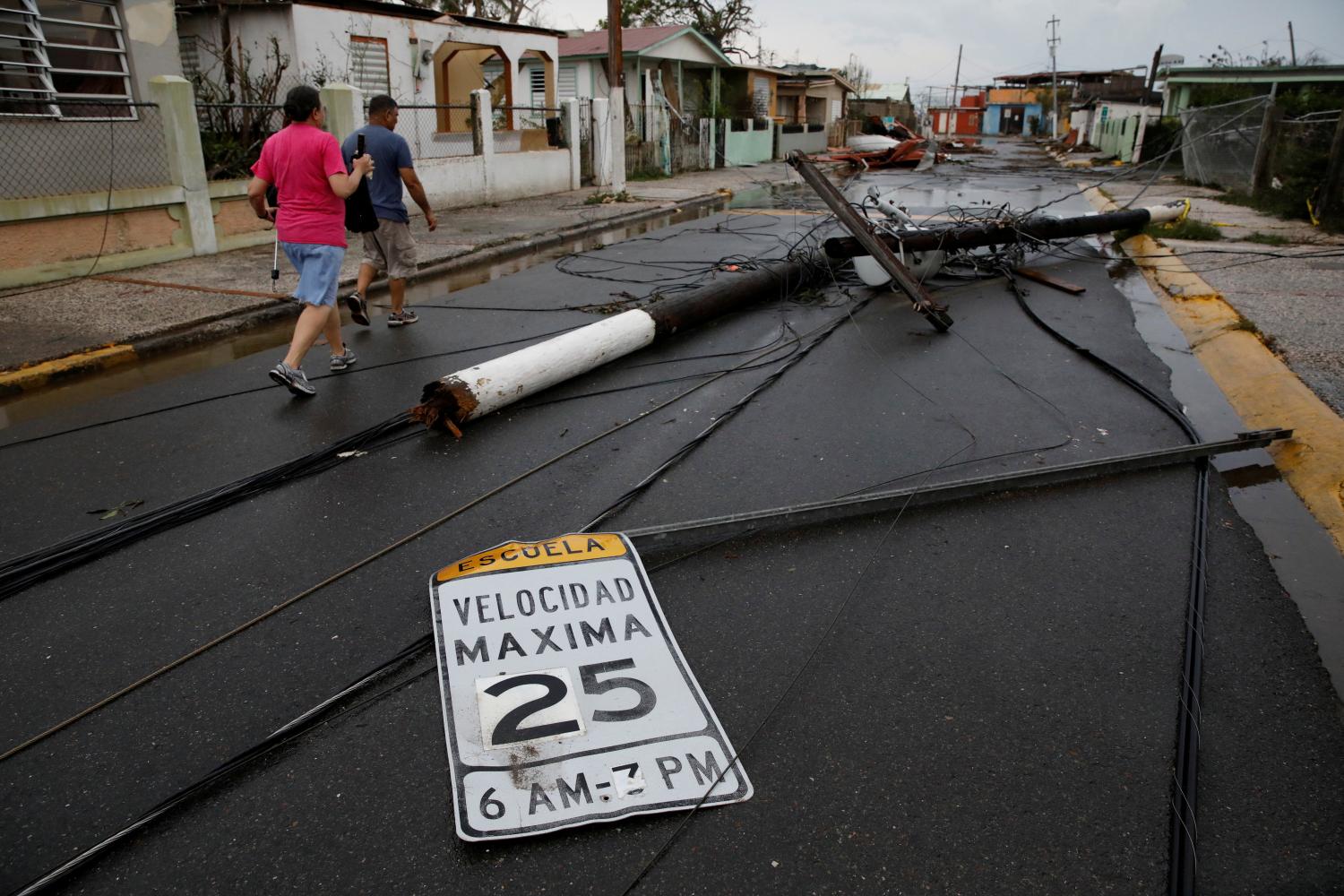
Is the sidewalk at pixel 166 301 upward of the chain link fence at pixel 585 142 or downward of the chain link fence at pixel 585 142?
downward

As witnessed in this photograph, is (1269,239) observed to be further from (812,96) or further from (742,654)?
(812,96)

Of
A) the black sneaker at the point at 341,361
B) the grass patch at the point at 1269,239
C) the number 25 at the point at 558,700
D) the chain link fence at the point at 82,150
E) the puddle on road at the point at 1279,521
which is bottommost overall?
the puddle on road at the point at 1279,521

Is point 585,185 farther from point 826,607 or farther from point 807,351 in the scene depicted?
point 826,607

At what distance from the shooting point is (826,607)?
3.30 m

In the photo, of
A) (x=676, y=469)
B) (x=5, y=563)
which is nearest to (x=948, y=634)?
(x=676, y=469)

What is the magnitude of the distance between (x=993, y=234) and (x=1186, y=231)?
4.42 metres

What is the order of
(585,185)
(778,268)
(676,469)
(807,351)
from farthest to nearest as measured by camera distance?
(585,185), (778,268), (807,351), (676,469)

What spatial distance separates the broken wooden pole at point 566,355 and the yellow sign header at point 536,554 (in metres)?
1.71

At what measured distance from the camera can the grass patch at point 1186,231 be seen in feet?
38.6

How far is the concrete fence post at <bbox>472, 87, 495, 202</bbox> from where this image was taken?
1686cm

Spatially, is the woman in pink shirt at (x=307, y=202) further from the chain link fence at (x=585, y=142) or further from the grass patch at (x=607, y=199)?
the chain link fence at (x=585, y=142)

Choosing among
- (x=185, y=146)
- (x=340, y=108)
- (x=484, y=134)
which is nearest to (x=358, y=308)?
(x=185, y=146)

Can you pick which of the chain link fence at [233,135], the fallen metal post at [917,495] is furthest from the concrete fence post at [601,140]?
the fallen metal post at [917,495]

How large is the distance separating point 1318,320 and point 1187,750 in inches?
241
